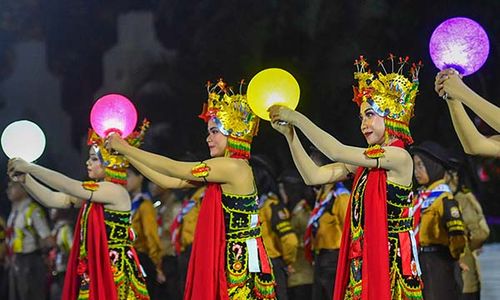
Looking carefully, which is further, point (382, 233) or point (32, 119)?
point (32, 119)

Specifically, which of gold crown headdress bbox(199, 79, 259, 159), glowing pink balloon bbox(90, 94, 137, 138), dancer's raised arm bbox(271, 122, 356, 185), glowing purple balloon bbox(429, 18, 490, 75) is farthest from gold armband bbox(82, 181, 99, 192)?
glowing purple balloon bbox(429, 18, 490, 75)

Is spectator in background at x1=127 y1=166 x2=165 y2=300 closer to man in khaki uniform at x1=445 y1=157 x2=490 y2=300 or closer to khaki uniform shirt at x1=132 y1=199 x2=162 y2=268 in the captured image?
khaki uniform shirt at x1=132 y1=199 x2=162 y2=268

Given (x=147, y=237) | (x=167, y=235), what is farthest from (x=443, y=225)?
(x=167, y=235)

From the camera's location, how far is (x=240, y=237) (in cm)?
501

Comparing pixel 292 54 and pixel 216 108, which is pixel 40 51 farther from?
pixel 216 108

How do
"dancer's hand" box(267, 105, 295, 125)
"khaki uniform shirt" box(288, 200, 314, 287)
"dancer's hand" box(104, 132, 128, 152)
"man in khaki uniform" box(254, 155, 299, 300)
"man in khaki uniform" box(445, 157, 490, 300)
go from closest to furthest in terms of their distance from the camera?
"dancer's hand" box(267, 105, 295, 125)
"dancer's hand" box(104, 132, 128, 152)
"man in khaki uniform" box(445, 157, 490, 300)
"man in khaki uniform" box(254, 155, 299, 300)
"khaki uniform shirt" box(288, 200, 314, 287)

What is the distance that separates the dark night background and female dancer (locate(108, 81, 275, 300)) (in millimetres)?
3840

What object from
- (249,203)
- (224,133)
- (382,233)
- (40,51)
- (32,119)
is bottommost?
(382,233)

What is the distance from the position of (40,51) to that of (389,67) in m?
4.00

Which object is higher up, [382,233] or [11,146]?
[11,146]

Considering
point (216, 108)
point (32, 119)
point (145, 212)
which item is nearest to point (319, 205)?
point (145, 212)

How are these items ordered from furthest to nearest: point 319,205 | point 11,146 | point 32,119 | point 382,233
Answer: point 32,119 < point 319,205 < point 11,146 < point 382,233

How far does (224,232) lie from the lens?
498 centimetres

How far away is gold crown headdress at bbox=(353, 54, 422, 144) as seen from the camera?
4617 millimetres
